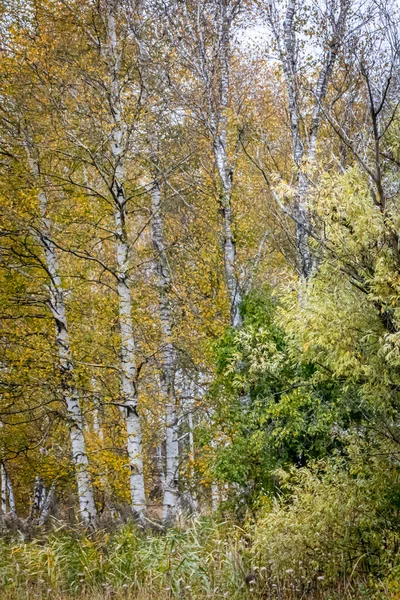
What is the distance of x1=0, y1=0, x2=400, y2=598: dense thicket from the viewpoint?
5.24 metres

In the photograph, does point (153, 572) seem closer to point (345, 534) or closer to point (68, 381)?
point (345, 534)

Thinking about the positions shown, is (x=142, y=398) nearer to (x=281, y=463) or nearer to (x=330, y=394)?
(x=281, y=463)

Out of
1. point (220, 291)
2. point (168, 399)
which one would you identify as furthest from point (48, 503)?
point (220, 291)

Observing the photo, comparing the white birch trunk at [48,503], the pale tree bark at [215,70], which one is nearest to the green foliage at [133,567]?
the pale tree bark at [215,70]

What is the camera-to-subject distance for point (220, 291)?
12102 mm

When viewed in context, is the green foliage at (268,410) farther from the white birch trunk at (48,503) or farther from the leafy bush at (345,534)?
the white birch trunk at (48,503)

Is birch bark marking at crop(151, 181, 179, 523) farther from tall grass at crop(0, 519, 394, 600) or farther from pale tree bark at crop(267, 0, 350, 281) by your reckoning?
tall grass at crop(0, 519, 394, 600)

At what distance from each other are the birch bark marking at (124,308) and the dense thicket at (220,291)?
0.03 meters

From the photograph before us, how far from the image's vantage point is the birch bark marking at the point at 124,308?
305 inches

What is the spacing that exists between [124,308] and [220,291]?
4.49 m

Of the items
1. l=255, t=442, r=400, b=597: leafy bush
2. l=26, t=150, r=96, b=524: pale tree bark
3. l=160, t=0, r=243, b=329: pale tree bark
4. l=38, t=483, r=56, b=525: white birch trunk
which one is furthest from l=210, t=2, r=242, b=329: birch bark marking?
l=38, t=483, r=56, b=525: white birch trunk

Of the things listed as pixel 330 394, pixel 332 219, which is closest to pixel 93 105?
pixel 332 219

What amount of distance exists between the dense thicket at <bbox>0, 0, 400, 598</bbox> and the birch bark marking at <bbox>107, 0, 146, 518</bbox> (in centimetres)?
3

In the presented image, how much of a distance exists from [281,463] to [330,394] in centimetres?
122
